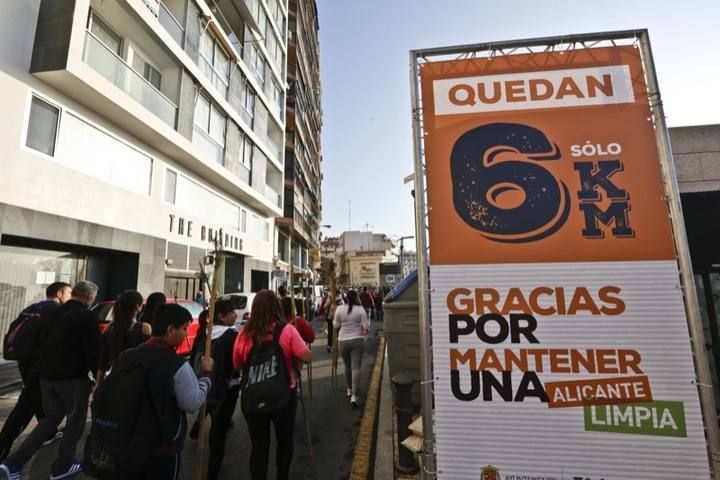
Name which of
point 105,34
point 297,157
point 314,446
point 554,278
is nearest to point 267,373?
point 314,446

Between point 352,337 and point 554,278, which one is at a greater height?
point 554,278

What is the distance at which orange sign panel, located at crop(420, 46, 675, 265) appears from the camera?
2.29 m

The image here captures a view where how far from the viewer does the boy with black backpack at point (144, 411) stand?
193 cm

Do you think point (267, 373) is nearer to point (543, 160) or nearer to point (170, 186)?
point (543, 160)

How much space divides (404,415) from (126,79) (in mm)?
12273

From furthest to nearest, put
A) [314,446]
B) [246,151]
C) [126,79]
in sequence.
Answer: [246,151] → [126,79] → [314,446]

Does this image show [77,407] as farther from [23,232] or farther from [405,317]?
[23,232]

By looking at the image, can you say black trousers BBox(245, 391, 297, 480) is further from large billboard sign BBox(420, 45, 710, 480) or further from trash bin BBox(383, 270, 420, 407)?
trash bin BBox(383, 270, 420, 407)

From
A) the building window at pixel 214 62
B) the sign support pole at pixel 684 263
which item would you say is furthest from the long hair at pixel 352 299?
the building window at pixel 214 62

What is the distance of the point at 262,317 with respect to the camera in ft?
9.63

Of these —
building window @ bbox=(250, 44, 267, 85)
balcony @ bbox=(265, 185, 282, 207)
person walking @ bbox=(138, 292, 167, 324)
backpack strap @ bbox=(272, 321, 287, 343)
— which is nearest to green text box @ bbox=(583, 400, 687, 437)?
backpack strap @ bbox=(272, 321, 287, 343)

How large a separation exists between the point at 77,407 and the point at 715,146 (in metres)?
6.94

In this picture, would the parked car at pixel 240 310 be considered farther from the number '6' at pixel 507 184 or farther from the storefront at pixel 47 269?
the number '6' at pixel 507 184

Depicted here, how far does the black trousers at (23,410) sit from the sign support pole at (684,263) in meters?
5.40
